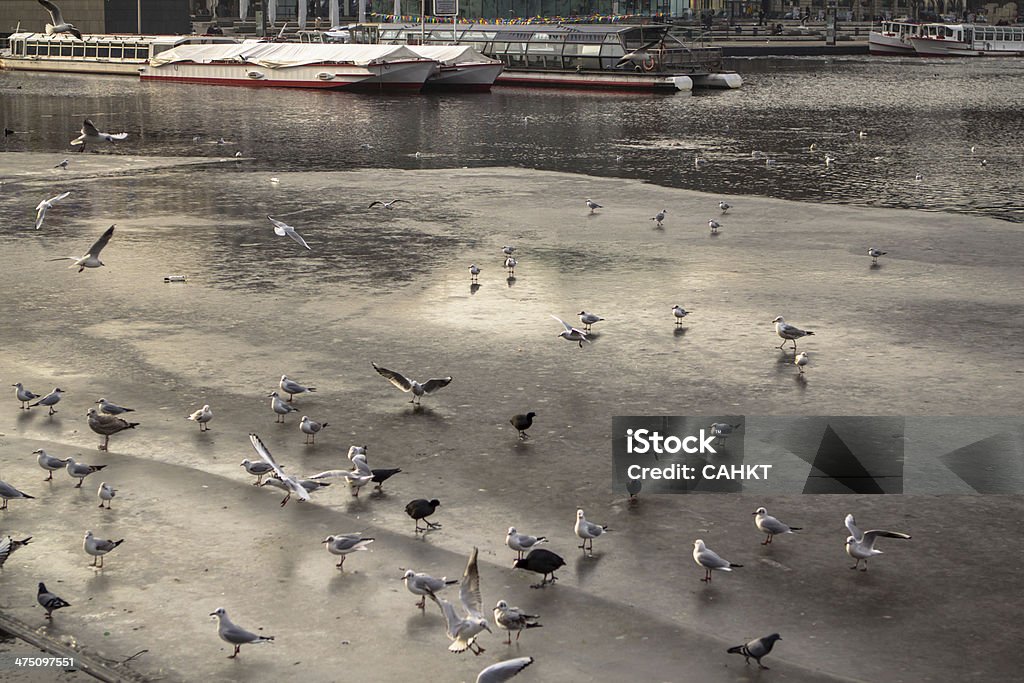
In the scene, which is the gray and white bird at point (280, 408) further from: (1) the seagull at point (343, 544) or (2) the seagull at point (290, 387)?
(1) the seagull at point (343, 544)

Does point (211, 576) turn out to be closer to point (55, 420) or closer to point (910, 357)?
point (55, 420)

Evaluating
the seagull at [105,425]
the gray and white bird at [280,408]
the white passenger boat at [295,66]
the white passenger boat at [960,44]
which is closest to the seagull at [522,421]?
the gray and white bird at [280,408]

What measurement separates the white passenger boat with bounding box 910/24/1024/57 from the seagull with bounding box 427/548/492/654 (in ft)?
375

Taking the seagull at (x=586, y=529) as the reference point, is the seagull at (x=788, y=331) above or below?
above

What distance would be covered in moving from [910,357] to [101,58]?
272 ft

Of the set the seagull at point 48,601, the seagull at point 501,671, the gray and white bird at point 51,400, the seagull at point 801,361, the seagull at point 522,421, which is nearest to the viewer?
the seagull at point 501,671

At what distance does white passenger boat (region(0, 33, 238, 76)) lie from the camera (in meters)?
87.2

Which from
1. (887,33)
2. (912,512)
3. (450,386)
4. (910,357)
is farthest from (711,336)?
(887,33)

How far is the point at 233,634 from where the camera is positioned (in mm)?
7934

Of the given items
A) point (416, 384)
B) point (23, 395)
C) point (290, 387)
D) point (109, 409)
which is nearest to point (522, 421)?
point (416, 384)

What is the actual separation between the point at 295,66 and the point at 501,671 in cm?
6878

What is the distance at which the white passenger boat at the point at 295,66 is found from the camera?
68750 mm

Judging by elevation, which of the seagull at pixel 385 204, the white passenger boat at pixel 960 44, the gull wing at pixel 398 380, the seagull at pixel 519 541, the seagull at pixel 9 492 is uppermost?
the white passenger boat at pixel 960 44

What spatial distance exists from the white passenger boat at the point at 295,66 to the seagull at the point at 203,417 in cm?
5764
